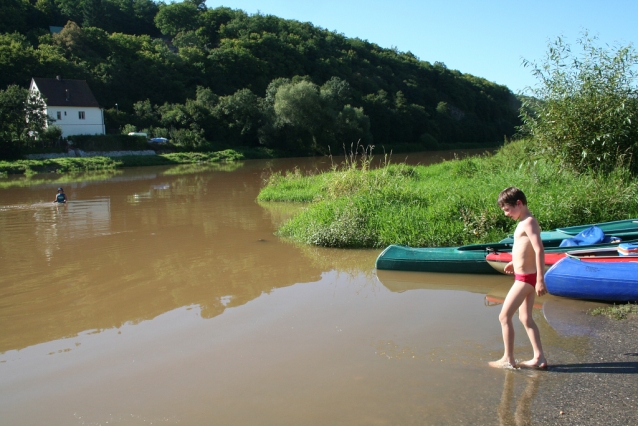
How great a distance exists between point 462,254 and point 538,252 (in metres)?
3.81

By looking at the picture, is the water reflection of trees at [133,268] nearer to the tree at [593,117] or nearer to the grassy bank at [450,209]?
the grassy bank at [450,209]

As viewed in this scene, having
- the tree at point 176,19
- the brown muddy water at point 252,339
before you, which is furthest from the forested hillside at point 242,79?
the brown muddy water at point 252,339

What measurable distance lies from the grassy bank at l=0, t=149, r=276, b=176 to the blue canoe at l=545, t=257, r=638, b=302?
37.3 metres

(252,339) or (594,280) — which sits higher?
(594,280)

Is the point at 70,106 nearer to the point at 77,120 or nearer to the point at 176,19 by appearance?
the point at 77,120

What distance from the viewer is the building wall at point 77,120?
53.4m

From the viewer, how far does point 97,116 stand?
56156 millimetres

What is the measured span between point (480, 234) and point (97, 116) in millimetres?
54173

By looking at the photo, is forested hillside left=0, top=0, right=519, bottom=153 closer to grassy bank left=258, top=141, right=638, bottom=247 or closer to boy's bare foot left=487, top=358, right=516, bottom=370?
grassy bank left=258, top=141, right=638, bottom=247

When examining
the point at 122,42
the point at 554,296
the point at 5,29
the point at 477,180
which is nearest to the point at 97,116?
the point at 122,42

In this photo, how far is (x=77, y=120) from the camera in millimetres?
54594

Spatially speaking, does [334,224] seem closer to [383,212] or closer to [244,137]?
[383,212]

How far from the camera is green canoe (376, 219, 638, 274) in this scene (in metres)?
7.98

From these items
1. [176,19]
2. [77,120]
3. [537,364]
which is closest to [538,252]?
[537,364]
